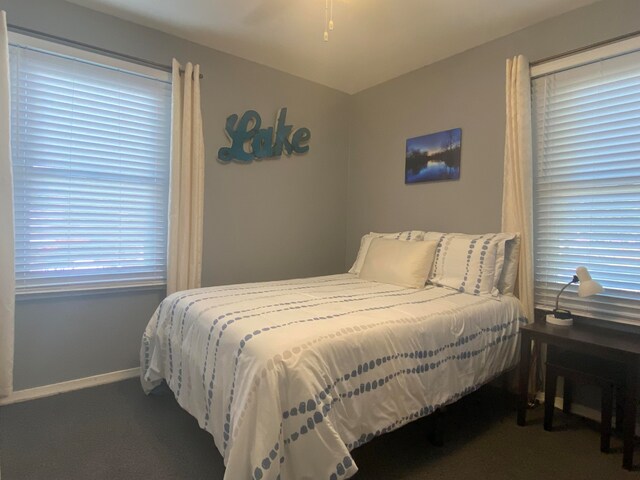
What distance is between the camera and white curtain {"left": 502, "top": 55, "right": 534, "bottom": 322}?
7.90 ft

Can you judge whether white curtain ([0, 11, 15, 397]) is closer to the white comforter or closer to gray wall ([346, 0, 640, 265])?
the white comforter

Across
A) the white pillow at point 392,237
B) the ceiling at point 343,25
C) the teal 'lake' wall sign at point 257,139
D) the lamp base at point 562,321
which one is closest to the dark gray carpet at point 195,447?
the lamp base at point 562,321

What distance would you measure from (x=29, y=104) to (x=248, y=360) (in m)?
2.17

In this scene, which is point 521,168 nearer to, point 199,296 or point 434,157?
point 434,157

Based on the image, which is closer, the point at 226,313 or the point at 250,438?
the point at 250,438

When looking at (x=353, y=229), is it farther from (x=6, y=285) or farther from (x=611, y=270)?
(x=6, y=285)

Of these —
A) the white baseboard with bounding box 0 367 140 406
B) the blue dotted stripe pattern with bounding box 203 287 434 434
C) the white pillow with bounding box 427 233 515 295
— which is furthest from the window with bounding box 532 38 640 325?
the white baseboard with bounding box 0 367 140 406

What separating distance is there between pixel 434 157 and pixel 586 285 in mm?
1502

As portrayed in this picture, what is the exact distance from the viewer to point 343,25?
8.38 ft

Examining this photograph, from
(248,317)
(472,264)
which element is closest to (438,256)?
(472,264)

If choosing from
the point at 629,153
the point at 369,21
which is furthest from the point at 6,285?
the point at 629,153

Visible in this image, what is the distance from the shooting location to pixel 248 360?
1379mm

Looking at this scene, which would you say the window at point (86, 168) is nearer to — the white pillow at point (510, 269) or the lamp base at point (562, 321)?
the white pillow at point (510, 269)

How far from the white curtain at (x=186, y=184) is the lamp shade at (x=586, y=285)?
252cm
